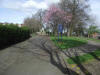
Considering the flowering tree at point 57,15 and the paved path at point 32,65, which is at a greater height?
the flowering tree at point 57,15

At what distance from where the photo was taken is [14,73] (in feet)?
14.9

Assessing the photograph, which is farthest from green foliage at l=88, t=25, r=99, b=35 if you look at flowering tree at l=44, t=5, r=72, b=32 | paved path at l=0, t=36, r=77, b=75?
paved path at l=0, t=36, r=77, b=75

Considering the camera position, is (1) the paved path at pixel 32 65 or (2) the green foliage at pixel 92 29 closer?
(1) the paved path at pixel 32 65

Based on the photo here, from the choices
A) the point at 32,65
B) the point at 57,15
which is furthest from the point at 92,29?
the point at 32,65

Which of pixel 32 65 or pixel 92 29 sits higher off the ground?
pixel 92 29

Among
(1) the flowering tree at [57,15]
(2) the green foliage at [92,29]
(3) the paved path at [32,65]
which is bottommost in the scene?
(3) the paved path at [32,65]

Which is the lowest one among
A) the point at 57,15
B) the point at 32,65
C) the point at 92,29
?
the point at 32,65

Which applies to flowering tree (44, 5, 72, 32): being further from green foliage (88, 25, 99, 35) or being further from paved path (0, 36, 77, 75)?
paved path (0, 36, 77, 75)

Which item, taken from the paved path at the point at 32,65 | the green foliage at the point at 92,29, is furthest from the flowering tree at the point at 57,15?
the paved path at the point at 32,65

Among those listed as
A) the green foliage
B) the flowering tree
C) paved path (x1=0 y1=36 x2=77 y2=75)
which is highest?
A: the flowering tree

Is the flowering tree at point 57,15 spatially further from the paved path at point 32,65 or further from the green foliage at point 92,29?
the paved path at point 32,65

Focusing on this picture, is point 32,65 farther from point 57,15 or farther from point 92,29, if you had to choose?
point 92,29

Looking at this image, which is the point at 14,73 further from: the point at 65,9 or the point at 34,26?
the point at 34,26

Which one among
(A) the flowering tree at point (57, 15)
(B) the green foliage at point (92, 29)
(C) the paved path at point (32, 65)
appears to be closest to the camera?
(C) the paved path at point (32, 65)
